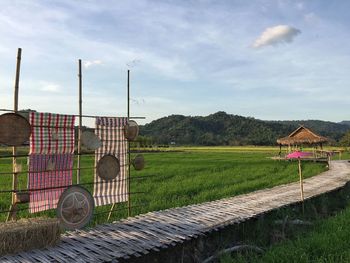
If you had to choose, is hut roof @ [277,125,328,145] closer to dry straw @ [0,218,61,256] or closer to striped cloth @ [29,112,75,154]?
striped cloth @ [29,112,75,154]

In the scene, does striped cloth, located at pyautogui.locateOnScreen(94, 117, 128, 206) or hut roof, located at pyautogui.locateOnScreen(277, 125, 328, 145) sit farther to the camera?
hut roof, located at pyautogui.locateOnScreen(277, 125, 328, 145)

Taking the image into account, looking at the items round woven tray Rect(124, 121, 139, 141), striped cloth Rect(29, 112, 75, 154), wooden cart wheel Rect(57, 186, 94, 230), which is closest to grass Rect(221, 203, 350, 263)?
wooden cart wheel Rect(57, 186, 94, 230)

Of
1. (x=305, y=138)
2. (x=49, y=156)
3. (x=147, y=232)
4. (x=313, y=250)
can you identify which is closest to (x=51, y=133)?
(x=49, y=156)

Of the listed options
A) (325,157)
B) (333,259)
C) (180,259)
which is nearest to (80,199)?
(180,259)

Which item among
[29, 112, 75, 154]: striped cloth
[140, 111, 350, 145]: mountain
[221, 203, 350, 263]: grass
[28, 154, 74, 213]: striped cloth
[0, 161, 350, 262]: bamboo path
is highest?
[140, 111, 350, 145]: mountain

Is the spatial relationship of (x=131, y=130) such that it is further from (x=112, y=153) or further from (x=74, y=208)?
(x=74, y=208)

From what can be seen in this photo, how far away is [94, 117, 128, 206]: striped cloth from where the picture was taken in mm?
8844

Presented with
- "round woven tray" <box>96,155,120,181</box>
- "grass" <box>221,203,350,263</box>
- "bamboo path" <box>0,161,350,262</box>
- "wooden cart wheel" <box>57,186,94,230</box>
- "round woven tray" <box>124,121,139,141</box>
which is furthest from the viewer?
"round woven tray" <box>124,121,139,141</box>

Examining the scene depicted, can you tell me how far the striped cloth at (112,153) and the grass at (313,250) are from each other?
122 inches

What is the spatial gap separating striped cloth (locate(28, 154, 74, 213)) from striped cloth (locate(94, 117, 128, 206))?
93 centimetres

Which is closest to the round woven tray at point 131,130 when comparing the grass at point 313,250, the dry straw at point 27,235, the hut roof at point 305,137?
the dry straw at point 27,235

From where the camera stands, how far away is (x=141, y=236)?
7.14 metres

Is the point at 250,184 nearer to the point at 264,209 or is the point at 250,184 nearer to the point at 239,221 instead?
the point at 264,209

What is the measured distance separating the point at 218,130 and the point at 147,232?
111 meters
